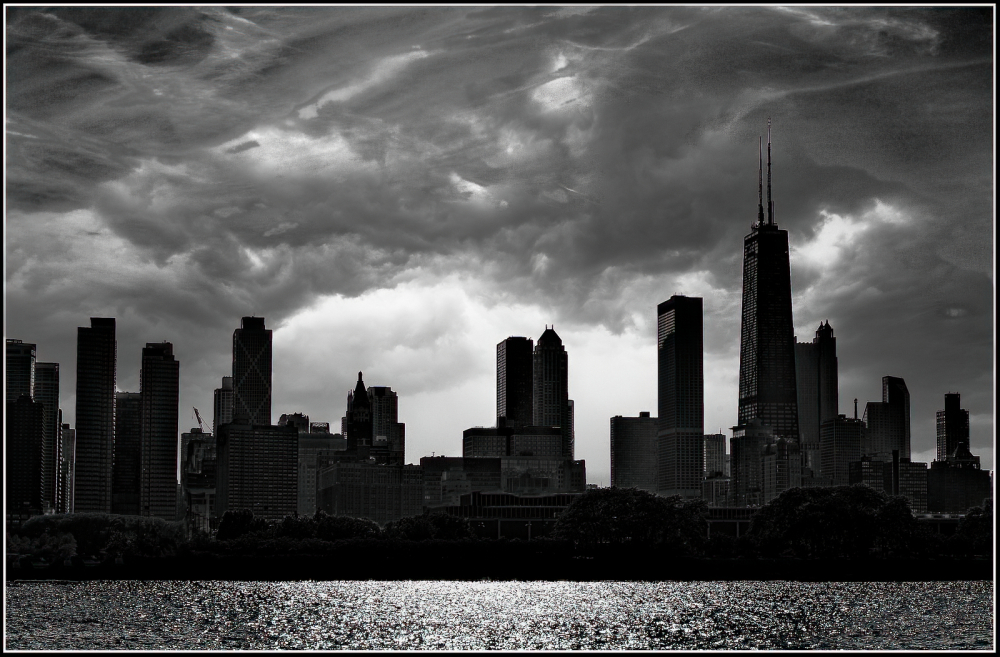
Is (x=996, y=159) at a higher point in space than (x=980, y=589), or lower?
higher

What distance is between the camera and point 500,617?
421 feet

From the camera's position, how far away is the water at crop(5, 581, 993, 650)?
105062 millimetres

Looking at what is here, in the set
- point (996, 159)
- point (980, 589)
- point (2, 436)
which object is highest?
point (996, 159)

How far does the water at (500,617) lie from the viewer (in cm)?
10506

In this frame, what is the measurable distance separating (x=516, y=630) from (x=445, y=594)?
55279 millimetres

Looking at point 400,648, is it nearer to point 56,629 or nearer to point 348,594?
point 56,629

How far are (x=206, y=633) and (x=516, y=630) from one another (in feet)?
85.0

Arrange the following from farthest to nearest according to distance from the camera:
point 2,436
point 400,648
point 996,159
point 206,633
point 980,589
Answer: point 980,589
point 206,633
point 400,648
point 2,436
point 996,159

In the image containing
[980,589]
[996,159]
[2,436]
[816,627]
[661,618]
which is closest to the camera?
[996,159]

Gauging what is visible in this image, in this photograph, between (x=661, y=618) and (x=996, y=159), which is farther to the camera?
(x=661, y=618)

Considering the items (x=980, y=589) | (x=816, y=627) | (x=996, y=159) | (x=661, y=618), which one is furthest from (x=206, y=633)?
(x=980, y=589)

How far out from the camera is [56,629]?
11319 cm

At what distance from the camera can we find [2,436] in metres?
87.0

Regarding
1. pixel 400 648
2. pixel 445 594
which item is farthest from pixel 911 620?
pixel 445 594
